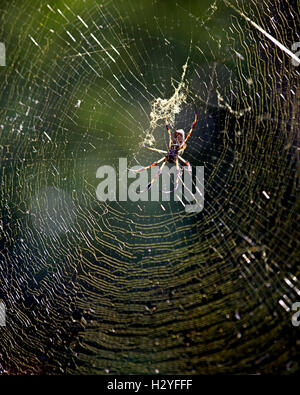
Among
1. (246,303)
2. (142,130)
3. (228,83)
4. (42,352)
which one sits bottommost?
(42,352)

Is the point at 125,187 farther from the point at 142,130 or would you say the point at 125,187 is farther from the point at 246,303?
the point at 246,303

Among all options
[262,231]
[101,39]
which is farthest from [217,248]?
[101,39]
